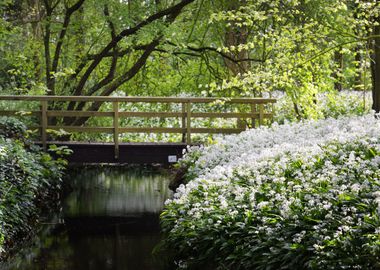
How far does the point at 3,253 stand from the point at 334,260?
18.9ft

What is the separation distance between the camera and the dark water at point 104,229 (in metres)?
9.78

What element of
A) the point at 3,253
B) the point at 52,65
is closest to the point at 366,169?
the point at 3,253

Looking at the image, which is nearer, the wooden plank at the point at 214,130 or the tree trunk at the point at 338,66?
the tree trunk at the point at 338,66

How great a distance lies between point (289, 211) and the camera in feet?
21.4

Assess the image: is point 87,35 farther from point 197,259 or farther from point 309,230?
point 309,230

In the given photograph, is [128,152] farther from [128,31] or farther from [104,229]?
[104,229]

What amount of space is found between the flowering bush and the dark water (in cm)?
129

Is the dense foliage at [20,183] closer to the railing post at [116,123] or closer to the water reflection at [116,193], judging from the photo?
the water reflection at [116,193]

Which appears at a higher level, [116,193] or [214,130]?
[214,130]

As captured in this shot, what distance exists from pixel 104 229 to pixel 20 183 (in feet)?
6.26

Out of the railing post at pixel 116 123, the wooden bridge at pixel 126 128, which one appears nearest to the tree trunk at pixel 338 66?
the wooden bridge at pixel 126 128

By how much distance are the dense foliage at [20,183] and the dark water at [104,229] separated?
38cm

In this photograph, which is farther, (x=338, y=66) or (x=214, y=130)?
(x=338, y=66)

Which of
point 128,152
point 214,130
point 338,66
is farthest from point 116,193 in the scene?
point 338,66
